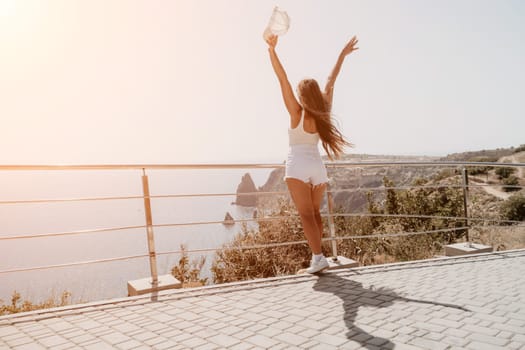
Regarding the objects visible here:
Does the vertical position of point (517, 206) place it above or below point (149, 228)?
below

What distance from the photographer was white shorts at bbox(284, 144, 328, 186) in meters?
4.41

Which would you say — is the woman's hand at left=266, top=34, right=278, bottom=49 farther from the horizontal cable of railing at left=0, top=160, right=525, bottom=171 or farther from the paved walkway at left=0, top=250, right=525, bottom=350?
the paved walkway at left=0, top=250, right=525, bottom=350

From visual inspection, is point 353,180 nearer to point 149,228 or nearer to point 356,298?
point 356,298

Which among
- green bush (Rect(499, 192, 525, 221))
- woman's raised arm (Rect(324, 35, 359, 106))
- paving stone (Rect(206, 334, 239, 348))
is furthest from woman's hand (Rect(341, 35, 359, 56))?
green bush (Rect(499, 192, 525, 221))

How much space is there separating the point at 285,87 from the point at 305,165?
0.81 meters

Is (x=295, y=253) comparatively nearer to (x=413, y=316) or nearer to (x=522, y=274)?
(x=522, y=274)

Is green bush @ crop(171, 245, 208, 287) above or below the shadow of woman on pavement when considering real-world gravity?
below

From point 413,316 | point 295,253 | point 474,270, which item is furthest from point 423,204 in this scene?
→ point 413,316

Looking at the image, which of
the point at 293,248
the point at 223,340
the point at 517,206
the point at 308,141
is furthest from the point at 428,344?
the point at 517,206

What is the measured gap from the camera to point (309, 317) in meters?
3.33

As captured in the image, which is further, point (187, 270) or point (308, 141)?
point (187, 270)

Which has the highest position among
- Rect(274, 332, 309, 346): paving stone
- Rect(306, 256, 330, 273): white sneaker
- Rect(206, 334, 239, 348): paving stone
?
Rect(306, 256, 330, 273): white sneaker

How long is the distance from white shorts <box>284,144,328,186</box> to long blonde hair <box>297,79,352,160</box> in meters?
0.17

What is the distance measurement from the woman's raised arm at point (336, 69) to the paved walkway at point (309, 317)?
1924 mm
